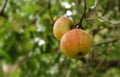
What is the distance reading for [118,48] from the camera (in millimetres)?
2857

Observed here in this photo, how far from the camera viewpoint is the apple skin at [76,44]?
132cm

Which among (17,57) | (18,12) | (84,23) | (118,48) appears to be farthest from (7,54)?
(84,23)

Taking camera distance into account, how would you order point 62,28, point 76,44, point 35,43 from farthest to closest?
point 35,43, point 62,28, point 76,44

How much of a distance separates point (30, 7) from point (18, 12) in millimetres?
246

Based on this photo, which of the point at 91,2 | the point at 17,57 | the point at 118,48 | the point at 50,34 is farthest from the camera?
the point at 17,57

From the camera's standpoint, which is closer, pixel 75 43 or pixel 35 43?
pixel 75 43

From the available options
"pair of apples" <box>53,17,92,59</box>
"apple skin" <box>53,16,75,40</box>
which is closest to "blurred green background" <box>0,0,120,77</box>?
"apple skin" <box>53,16,75,40</box>

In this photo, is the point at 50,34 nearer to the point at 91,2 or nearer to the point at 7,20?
the point at 7,20

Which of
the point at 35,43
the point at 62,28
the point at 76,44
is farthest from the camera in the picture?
the point at 35,43

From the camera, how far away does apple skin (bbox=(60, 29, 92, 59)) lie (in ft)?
4.33

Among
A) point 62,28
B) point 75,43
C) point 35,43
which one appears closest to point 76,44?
point 75,43

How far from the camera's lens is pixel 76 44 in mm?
1334

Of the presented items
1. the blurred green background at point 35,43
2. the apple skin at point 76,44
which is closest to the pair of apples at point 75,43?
the apple skin at point 76,44

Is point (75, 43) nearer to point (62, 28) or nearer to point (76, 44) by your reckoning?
point (76, 44)
